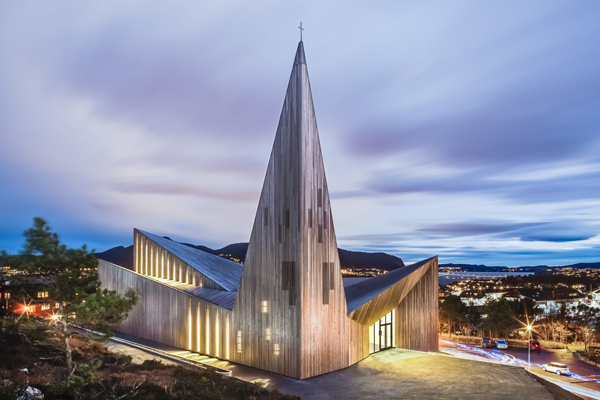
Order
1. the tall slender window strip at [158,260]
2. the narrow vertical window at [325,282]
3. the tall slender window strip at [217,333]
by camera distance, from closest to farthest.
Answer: the narrow vertical window at [325,282] < the tall slender window strip at [217,333] < the tall slender window strip at [158,260]

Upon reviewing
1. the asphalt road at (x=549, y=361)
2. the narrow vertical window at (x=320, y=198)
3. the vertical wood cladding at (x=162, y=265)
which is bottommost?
the asphalt road at (x=549, y=361)

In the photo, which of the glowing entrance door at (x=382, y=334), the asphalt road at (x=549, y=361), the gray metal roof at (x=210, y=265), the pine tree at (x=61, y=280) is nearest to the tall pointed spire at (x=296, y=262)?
the glowing entrance door at (x=382, y=334)

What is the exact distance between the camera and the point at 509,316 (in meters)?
38.3

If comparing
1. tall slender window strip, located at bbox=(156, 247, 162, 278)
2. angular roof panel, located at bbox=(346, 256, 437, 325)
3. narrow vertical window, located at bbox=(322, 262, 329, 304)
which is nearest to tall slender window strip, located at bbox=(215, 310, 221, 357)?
narrow vertical window, located at bbox=(322, 262, 329, 304)

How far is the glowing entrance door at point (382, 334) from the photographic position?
64.5 ft

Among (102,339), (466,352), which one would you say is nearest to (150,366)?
(102,339)

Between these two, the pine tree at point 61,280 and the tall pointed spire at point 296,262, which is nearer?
the pine tree at point 61,280

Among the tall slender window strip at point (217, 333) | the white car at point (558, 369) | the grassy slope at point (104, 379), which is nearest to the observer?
the grassy slope at point (104, 379)

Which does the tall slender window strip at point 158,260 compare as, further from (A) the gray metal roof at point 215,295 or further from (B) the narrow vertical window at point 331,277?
(B) the narrow vertical window at point 331,277

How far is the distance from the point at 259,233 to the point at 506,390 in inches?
405

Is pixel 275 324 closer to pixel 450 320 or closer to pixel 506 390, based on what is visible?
pixel 506 390

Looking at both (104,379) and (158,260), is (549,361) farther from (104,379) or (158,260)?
(104,379)

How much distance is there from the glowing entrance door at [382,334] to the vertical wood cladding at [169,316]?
7320 mm

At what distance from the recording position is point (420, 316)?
22.1 metres
